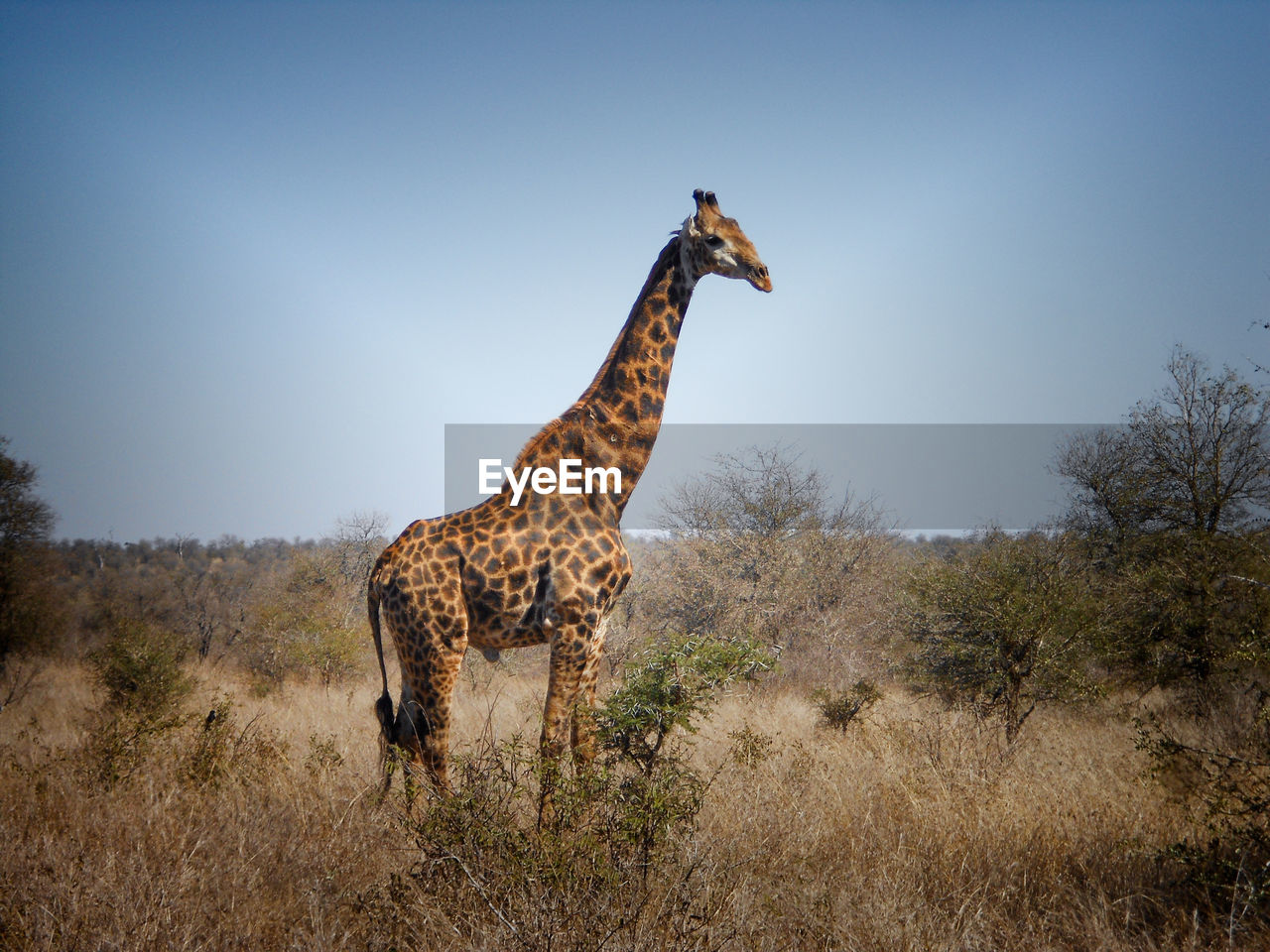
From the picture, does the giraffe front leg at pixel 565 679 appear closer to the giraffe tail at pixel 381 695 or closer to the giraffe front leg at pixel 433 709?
the giraffe front leg at pixel 433 709

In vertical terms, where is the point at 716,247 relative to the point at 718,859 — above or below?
above

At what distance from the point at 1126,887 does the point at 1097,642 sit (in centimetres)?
619

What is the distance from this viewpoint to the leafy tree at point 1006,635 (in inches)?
355

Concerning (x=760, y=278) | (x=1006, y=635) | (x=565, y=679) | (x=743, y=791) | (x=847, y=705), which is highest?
(x=760, y=278)

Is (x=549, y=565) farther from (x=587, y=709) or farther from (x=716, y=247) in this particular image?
(x=716, y=247)

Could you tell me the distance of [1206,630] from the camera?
1070cm

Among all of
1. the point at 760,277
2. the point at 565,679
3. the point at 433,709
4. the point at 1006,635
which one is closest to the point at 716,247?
the point at 760,277

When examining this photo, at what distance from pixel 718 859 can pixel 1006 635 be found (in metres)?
6.79

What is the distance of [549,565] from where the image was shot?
170 inches

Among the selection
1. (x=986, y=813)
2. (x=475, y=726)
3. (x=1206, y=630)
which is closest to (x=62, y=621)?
(x=475, y=726)

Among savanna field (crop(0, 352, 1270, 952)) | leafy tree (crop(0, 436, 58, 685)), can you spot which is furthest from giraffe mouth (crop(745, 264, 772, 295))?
leafy tree (crop(0, 436, 58, 685))

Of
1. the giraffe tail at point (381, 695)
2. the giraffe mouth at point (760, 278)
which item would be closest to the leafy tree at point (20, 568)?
the giraffe tail at point (381, 695)

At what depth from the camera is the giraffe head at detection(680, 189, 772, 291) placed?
Answer: 444 centimetres

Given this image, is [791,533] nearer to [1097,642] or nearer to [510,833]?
[1097,642]
